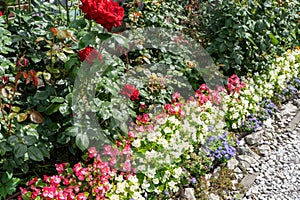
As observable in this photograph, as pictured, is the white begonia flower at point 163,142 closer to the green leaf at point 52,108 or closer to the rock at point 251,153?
the green leaf at point 52,108

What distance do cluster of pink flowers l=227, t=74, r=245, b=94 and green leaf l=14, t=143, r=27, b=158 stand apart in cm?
216

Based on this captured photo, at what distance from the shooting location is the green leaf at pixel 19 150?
2.14 m

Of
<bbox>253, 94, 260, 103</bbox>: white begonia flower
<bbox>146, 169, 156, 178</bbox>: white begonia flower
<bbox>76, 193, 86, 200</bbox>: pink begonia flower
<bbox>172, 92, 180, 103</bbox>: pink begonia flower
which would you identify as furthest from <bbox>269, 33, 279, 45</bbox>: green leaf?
<bbox>76, 193, 86, 200</bbox>: pink begonia flower

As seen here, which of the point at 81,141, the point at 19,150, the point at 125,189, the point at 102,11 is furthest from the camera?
the point at 125,189

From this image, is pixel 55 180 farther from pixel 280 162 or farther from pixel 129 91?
pixel 280 162

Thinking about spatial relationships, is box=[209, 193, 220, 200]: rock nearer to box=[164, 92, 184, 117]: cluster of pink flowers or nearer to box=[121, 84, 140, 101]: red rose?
box=[164, 92, 184, 117]: cluster of pink flowers

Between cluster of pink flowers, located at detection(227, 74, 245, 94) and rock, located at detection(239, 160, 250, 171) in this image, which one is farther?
cluster of pink flowers, located at detection(227, 74, 245, 94)

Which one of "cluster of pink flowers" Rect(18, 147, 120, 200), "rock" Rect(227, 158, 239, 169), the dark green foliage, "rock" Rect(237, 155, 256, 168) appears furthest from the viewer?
the dark green foliage

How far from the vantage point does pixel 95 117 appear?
7.98 ft

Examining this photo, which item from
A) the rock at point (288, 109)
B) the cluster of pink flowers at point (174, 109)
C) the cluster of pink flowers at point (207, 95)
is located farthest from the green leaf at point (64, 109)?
the rock at point (288, 109)

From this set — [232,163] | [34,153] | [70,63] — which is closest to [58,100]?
[70,63]

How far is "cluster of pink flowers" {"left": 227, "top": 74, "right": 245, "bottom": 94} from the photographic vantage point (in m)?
3.74

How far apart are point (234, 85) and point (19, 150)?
2.41 meters

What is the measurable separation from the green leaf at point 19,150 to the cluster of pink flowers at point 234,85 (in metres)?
2.16
